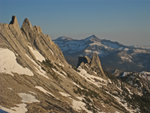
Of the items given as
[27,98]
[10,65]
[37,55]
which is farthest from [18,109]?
[37,55]

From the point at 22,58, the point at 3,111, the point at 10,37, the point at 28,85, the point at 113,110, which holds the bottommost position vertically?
the point at 113,110

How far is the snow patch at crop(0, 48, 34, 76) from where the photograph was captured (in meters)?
53.1

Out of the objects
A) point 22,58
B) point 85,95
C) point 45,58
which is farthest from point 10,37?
point 85,95

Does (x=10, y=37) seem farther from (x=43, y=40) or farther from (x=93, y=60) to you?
(x=93, y=60)

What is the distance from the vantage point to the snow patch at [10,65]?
2092 inches

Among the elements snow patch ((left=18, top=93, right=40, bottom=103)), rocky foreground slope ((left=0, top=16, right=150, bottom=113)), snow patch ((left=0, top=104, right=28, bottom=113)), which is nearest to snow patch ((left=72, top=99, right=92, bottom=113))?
rocky foreground slope ((left=0, top=16, right=150, bottom=113))

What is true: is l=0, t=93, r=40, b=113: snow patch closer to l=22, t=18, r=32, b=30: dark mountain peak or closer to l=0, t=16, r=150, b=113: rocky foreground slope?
l=0, t=16, r=150, b=113: rocky foreground slope

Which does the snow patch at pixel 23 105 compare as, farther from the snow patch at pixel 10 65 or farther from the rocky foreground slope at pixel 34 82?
the snow patch at pixel 10 65

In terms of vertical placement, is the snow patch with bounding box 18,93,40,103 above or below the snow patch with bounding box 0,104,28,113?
above

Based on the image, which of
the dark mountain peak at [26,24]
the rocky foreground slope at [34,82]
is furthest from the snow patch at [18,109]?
the dark mountain peak at [26,24]

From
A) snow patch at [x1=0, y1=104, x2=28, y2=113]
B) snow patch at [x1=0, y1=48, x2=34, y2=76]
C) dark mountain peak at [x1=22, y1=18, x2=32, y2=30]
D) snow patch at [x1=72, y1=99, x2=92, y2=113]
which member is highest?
dark mountain peak at [x1=22, y1=18, x2=32, y2=30]

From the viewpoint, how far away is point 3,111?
112ft

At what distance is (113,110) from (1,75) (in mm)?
39795

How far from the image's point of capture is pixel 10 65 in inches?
2186
